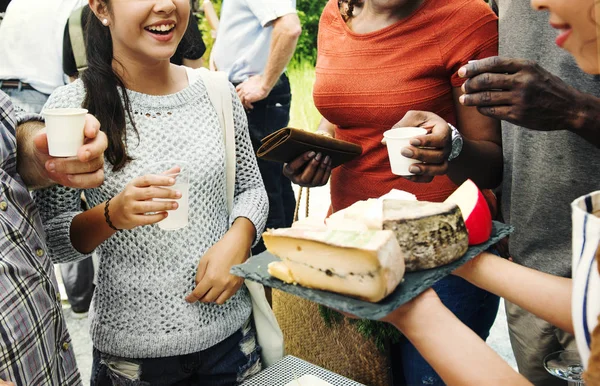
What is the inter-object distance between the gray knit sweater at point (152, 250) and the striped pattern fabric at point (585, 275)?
3.36 feet

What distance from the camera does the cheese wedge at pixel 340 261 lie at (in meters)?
0.95

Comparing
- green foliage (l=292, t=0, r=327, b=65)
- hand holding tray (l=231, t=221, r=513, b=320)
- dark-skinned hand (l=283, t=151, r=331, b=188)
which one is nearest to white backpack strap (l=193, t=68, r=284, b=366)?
dark-skinned hand (l=283, t=151, r=331, b=188)

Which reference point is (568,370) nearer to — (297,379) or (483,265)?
(483,265)

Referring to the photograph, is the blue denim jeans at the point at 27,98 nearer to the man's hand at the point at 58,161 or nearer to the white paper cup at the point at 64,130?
the man's hand at the point at 58,161

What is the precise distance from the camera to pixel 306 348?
6.53 feet

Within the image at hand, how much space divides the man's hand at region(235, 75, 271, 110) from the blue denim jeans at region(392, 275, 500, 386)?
1.99 meters

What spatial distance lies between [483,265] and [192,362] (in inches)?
33.3

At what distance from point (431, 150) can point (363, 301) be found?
609 mm

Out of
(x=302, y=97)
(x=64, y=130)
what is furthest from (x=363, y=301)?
(x=302, y=97)

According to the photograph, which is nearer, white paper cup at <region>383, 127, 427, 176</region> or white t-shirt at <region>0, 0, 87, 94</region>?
white paper cup at <region>383, 127, 427, 176</region>

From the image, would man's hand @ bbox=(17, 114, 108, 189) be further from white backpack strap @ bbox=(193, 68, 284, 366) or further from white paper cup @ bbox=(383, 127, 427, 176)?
white paper cup @ bbox=(383, 127, 427, 176)

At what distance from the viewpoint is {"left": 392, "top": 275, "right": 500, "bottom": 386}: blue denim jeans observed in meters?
1.66

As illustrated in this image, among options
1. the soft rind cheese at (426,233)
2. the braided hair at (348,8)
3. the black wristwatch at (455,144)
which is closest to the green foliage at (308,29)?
the braided hair at (348,8)

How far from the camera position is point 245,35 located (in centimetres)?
338
